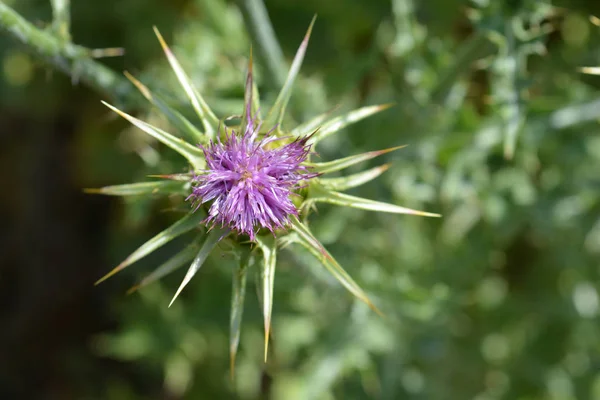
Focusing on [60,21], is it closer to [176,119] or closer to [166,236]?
[176,119]

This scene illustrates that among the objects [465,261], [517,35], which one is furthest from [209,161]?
[465,261]

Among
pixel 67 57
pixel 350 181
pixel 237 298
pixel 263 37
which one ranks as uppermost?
pixel 67 57

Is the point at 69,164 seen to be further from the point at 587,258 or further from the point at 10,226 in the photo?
the point at 587,258

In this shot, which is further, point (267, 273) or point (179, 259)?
point (179, 259)

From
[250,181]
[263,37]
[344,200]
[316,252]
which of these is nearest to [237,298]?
[316,252]

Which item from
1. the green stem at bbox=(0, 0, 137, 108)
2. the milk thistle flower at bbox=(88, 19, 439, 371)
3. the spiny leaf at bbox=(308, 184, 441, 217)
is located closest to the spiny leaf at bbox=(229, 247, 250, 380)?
the milk thistle flower at bbox=(88, 19, 439, 371)

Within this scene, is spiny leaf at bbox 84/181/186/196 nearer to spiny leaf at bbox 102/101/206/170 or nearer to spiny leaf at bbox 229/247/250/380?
spiny leaf at bbox 102/101/206/170

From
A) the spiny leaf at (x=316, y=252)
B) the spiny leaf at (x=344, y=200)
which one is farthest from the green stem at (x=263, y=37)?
the spiny leaf at (x=316, y=252)

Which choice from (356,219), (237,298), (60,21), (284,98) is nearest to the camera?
(237,298)
